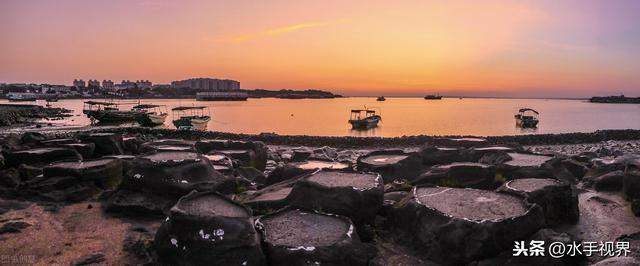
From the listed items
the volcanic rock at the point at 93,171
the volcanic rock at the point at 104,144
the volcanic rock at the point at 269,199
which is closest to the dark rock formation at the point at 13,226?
the volcanic rock at the point at 93,171

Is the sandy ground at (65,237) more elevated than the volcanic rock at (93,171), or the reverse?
the volcanic rock at (93,171)

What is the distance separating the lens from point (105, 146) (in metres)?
16.7

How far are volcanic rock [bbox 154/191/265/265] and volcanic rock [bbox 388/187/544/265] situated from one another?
2996 millimetres

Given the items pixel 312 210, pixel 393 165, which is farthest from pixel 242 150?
pixel 312 210

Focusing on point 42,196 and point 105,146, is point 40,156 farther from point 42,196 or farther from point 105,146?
point 42,196

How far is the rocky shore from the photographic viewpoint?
7059 millimetres

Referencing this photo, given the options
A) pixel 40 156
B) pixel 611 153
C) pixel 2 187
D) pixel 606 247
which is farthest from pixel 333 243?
pixel 611 153

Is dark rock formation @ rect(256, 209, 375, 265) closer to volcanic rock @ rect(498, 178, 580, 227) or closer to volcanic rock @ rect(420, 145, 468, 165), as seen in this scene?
volcanic rock @ rect(498, 178, 580, 227)

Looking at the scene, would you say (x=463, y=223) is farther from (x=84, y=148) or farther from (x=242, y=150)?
(x=84, y=148)

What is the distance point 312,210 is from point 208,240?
2.30m

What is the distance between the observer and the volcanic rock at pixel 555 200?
9.56 meters

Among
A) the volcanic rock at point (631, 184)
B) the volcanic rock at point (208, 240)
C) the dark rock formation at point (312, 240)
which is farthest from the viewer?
the volcanic rock at point (631, 184)

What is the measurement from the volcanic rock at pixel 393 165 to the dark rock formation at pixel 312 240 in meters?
5.35

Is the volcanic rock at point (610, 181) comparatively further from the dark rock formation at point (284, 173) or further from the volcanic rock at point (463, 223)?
the dark rock formation at point (284, 173)
